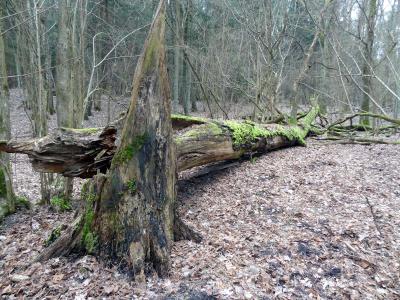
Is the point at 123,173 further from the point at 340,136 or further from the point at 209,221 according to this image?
the point at 340,136

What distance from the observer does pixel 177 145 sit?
483 centimetres

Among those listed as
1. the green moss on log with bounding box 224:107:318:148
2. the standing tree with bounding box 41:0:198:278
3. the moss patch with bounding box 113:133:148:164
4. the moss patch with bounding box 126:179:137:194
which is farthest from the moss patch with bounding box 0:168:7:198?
the green moss on log with bounding box 224:107:318:148

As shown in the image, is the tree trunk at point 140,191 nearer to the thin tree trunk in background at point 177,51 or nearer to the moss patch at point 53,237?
the moss patch at point 53,237

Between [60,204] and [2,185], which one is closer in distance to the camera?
[2,185]

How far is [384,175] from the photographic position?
5.86 metres


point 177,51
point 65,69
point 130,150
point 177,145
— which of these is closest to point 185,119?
point 177,145

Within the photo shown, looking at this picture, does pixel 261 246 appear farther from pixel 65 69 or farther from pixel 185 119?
pixel 65 69

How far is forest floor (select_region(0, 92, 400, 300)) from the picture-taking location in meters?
2.98

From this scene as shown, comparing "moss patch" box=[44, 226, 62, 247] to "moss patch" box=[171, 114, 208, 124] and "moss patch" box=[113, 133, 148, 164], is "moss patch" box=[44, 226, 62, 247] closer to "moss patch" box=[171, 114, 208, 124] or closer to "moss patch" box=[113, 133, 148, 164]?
"moss patch" box=[113, 133, 148, 164]

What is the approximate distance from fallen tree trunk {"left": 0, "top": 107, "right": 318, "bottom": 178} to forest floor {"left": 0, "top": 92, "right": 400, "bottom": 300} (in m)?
0.67

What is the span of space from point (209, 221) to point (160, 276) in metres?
1.32

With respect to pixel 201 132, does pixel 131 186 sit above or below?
below

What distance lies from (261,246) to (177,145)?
1.95 metres

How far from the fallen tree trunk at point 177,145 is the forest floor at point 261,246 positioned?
2.19 feet
